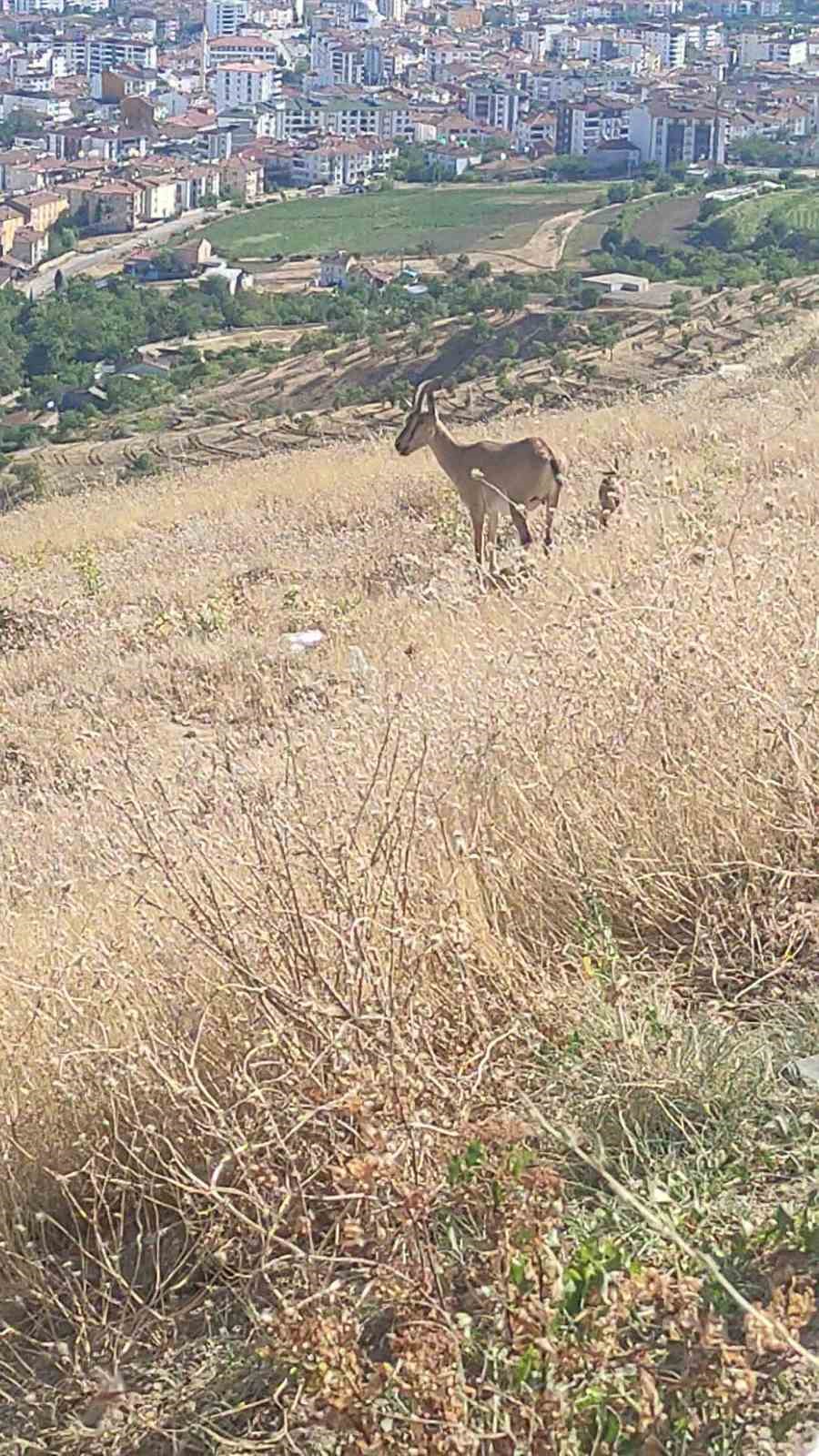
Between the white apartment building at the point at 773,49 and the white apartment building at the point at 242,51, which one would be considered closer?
the white apartment building at the point at 773,49

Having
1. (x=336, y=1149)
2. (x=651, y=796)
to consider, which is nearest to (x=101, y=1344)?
(x=336, y=1149)

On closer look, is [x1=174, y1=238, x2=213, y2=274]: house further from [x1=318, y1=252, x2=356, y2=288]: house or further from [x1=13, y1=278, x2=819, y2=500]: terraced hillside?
[x1=13, y1=278, x2=819, y2=500]: terraced hillside

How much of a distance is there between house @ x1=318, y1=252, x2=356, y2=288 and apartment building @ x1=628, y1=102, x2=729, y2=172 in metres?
32.8

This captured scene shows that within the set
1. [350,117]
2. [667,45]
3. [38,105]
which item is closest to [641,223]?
[350,117]

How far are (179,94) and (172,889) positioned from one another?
141915 millimetres

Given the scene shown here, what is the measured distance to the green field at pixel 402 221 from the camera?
67.7 metres

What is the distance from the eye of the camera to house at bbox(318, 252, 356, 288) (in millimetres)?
59219

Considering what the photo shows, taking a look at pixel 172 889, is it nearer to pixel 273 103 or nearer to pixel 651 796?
pixel 651 796

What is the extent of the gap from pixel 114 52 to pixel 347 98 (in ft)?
128

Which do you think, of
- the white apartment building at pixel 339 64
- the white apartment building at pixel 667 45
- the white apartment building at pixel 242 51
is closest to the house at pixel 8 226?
the white apartment building at pixel 339 64

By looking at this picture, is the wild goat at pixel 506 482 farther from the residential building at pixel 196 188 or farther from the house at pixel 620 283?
the residential building at pixel 196 188

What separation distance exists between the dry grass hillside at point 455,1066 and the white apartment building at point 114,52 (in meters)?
160

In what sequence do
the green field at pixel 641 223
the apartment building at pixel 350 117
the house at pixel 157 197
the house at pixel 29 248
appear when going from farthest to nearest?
the apartment building at pixel 350 117 → the house at pixel 157 197 → the house at pixel 29 248 → the green field at pixel 641 223

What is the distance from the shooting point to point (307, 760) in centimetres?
373
